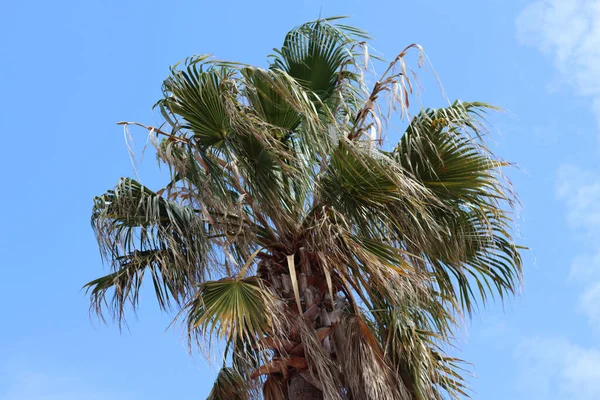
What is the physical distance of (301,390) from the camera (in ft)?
21.0

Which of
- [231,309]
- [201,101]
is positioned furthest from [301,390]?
[201,101]

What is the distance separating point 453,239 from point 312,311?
1.29 metres

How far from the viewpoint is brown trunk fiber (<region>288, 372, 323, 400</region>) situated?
6375 mm

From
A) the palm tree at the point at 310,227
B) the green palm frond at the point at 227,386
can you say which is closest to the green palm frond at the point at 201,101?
the palm tree at the point at 310,227

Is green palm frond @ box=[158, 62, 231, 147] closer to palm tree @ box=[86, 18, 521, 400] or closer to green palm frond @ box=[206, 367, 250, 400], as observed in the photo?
palm tree @ box=[86, 18, 521, 400]

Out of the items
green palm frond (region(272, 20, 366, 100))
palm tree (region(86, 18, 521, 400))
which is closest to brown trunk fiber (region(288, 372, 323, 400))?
palm tree (region(86, 18, 521, 400))

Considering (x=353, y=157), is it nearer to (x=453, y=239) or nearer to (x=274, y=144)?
(x=274, y=144)

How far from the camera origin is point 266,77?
6.12 metres

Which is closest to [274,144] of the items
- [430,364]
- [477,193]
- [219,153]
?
[219,153]

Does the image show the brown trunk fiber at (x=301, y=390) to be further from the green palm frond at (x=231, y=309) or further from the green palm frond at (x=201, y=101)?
the green palm frond at (x=201, y=101)

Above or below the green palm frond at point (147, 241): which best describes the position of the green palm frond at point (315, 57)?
above

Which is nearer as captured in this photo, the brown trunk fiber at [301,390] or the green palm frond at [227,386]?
the brown trunk fiber at [301,390]

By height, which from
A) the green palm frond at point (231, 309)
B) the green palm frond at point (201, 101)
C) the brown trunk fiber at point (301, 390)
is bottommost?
the brown trunk fiber at point (301, 390)

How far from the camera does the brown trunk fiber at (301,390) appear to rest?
251 inches
